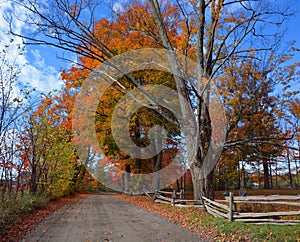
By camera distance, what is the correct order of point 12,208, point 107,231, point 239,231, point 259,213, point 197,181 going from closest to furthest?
point 239,231 → point 107,231 → point 259,213 → point 12,208 → point 197,181

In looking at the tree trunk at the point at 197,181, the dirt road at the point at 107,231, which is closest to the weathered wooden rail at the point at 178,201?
the tree trunk at the point at 197,181

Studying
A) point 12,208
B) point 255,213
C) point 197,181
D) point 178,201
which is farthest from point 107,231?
point 178,201

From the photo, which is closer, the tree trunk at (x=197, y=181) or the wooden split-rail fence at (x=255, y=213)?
the wooden split-rail fence at (x=255, y=213)

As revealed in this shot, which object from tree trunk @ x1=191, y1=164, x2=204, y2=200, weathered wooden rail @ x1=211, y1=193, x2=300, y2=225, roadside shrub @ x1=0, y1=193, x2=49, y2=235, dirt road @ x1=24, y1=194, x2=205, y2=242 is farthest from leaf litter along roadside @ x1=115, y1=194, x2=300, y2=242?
roadside shrub @ x1=0, y1=193, x2=49, y2=235

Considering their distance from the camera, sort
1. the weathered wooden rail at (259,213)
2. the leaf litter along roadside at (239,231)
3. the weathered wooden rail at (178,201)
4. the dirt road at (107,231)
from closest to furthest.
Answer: the leaf litter along roadside at (239,231) → the dirt road at (107,231) → the weathered wooden rail at (259,213) → the weathered wooden rail at (178,201)

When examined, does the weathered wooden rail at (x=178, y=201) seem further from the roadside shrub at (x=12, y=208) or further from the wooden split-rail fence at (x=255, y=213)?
the roadside shrub at (x=12, y=208)

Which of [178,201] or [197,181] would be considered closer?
[197,181]

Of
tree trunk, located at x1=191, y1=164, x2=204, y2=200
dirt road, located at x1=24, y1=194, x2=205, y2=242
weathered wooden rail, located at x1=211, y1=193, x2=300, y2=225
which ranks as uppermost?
tree trunk, located at x1=191, y1=164, x2=204, y2=200

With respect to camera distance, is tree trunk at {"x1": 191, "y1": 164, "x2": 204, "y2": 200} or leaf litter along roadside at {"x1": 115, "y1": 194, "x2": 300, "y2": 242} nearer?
leaf litter along roadside at {"x1": 115, "y1": 194, "x2": 300, "y2": 242}

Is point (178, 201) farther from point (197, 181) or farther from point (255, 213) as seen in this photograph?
point (255, 213)

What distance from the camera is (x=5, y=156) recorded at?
8344 mm

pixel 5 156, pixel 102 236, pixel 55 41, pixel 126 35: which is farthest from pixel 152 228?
pixel 126 35

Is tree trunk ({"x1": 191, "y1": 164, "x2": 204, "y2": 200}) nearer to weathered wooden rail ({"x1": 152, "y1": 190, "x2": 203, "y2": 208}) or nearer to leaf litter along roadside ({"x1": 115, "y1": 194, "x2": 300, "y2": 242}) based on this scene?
weathered wooden rail ({"x1": 152, "y1": 190, "x2": 203, "y2": 208})

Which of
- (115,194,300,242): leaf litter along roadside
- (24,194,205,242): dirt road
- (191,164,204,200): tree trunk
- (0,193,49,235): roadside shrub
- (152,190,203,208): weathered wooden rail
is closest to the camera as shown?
(115,194,300,242): leaf litter along roadside
